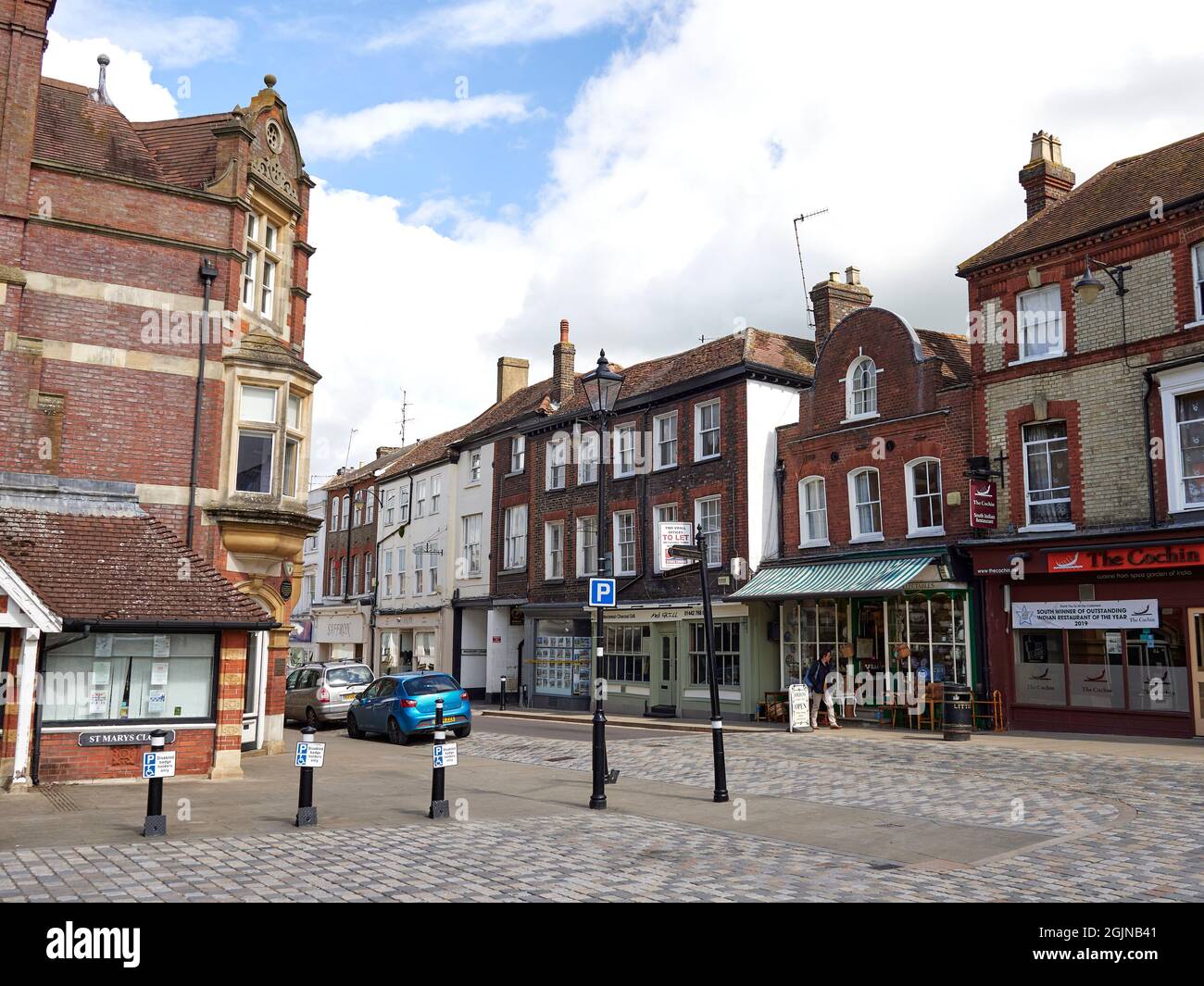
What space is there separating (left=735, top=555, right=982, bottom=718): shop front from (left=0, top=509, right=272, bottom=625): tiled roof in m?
13.8

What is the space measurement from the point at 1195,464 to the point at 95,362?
1981 centimetres

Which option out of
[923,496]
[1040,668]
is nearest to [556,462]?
[923,496]

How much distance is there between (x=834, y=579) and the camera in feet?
81.6

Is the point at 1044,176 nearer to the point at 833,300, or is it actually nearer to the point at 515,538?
the point at 833,300

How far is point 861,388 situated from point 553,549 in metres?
13.6

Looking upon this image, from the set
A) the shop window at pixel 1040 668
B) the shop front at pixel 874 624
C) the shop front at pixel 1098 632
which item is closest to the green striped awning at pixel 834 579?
the shop front at pixel 874 624

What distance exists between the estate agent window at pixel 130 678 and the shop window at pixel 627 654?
56.0ft

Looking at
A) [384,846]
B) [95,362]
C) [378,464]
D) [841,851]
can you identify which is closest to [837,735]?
[841,851]

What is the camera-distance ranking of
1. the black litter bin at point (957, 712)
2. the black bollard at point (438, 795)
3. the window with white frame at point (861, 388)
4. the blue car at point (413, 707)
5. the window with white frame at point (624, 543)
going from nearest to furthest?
the black bollard at point (438, 795)
the black litter bin at point (957, 712)
the blue car at point (413, 707)
the window with white frame at point (861, 388)
the window with white frame at point (624, 543)

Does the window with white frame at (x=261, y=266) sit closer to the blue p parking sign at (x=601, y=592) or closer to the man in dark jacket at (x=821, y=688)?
the blue p parking sign at (x=601, y=592)

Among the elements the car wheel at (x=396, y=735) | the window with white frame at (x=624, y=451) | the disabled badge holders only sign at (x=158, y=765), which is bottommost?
the car wheel at (x=396, y=735)

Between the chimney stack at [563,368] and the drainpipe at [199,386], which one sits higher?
the chimney stack at [563,368]

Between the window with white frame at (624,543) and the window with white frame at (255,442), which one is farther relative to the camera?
the window with white frame at (624,543)

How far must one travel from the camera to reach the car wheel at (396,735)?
22375 mm
